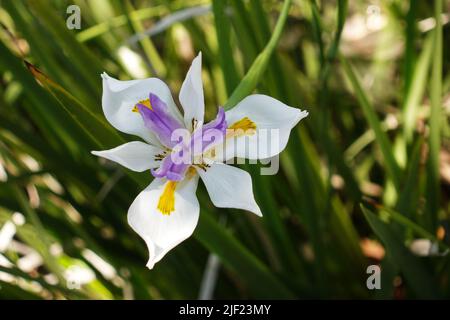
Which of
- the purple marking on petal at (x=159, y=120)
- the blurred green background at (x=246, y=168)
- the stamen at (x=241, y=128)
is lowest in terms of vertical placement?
the blurred green background at (x=246, y=168)

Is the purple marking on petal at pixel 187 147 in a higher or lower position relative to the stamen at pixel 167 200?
higher

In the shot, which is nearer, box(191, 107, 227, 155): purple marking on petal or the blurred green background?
box(191, 107, 227, 155): purple marking on petal

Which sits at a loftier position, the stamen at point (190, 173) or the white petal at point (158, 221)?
the stamen at point (190, 173)

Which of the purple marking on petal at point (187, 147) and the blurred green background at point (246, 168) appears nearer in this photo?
the purple marking on petal at point (187, 147)

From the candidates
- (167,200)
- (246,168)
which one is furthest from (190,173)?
(246,168)

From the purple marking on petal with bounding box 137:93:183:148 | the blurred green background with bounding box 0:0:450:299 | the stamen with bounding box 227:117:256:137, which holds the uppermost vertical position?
the purple marking on petal with bounding box 137:93:183:148
